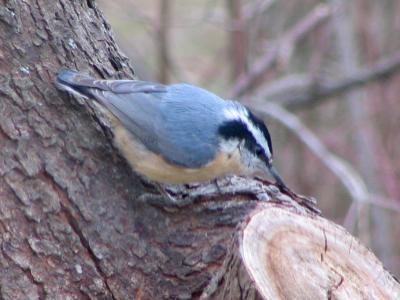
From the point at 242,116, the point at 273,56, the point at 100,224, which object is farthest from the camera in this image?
the point at 273,56

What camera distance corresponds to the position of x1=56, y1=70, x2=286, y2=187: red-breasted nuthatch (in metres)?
2.94

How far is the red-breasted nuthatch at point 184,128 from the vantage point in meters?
2.94

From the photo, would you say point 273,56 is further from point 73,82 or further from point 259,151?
point 73,82

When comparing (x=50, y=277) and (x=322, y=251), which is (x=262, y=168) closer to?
(x=322, y=251)

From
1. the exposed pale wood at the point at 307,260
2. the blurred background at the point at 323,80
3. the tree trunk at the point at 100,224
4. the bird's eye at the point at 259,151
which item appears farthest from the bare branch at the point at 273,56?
the exposed pale wood at the point at 307,260

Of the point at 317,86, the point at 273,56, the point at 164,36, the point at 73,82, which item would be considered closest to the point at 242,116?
the point at 73,82

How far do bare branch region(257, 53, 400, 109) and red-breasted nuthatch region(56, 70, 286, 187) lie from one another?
2451mm

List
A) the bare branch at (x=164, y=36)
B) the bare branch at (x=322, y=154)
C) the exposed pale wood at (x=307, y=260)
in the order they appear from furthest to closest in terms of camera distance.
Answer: the bare branch at (x=164, y=36) < the bare branch at (x=322, y=154) < the exposed pale wood at (x=307, y=260)

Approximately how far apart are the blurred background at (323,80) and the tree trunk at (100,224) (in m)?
2.69

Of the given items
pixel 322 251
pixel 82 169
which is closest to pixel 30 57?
pixel 82 169

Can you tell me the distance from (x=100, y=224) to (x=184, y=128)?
1.98ft

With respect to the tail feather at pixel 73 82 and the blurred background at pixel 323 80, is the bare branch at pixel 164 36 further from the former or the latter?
the tail feather at pixel 73 82

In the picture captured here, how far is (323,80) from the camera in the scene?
5645 mm

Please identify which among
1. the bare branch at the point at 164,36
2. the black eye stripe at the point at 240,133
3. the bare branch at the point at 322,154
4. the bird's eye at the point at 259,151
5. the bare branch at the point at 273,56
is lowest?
the black eye stripe at the point at 240,133
